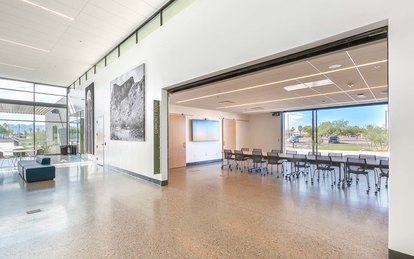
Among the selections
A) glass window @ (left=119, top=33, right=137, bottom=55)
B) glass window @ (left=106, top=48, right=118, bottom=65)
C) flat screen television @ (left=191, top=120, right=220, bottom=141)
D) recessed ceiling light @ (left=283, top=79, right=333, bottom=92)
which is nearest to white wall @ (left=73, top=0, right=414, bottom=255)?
glass window @ (left=119, top=33, right=137, bottom=55)

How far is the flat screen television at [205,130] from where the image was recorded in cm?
1052

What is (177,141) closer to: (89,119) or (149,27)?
(149,27)

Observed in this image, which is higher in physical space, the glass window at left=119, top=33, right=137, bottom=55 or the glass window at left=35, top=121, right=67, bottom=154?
the glass window at left=119, top=33, right=137, bottom=55

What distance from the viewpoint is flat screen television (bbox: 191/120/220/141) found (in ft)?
34.5

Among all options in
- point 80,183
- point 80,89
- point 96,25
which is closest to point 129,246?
point 80,183

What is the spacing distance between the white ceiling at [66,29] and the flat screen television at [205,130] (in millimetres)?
5154

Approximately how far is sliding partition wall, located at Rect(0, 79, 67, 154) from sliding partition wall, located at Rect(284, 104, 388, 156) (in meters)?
15.7

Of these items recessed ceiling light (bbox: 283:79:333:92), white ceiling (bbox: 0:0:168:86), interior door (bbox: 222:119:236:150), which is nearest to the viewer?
white ceiling (bbox: 0:0:168:86)

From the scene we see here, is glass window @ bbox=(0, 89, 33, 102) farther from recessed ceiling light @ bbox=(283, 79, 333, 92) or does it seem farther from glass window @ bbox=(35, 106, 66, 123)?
recessed ceiling light @ bbox=(283, 79, 333, 92)

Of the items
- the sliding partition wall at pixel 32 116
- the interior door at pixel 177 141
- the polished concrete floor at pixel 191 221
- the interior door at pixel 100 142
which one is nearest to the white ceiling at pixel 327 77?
the polished concrete floor at pixel 191 221

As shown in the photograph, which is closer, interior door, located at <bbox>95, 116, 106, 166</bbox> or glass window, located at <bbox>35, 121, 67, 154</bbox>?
interior door, located at <bbox>95, 116, 106, 166</bbox>

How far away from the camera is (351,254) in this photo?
2.51m

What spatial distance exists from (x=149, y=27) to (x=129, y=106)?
2702 millimetres

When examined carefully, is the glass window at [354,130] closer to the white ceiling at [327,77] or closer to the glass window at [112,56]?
the white ceiling at [327,77]
